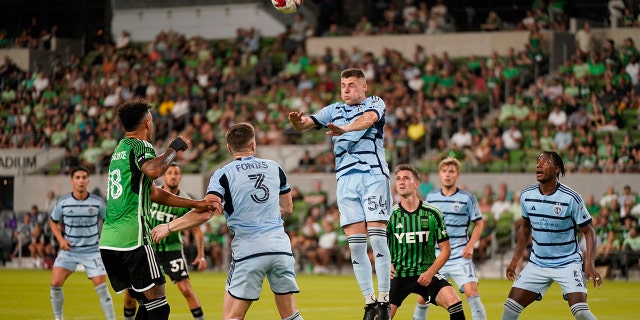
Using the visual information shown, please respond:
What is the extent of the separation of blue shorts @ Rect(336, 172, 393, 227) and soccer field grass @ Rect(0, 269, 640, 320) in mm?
4689

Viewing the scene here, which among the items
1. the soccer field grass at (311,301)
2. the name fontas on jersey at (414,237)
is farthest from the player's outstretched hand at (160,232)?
the soccer field grass at (311,301)

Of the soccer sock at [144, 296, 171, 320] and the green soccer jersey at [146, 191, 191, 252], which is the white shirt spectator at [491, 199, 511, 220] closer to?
the green soccer jersey at [146, 191, 191, 252]

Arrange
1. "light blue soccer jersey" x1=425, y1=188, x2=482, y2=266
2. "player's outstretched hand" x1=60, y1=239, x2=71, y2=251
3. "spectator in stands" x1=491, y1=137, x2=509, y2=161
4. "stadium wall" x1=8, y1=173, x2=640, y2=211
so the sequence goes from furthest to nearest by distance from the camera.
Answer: "spectator in stands" x1=491, y1=137, x2=509, y2=161
"stadium wall" x1=8, y1=173, x2=640, y2=211
"player's outstretched hand" x1=60, y1=239, x2=71, y2=251
"light blue soccer jersey" x1=425, y1=188, x2=482, y2=266

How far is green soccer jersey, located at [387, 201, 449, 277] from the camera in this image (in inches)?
456

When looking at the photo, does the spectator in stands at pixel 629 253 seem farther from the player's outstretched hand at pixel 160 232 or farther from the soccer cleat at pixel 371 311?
the player's outstretched hand at pixel 160 232

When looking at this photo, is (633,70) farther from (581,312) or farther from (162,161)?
(162,161)

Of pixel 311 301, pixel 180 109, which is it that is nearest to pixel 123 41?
pixel 180 109

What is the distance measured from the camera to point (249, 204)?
30.4 ft

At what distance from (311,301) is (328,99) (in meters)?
13.2

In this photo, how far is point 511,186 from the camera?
26.4m

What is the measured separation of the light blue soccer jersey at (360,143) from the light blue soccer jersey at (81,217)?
5.02 meters

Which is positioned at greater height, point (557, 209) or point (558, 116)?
point (558, 116)

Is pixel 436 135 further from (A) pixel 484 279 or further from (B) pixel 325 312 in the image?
(B) pixel 325 312

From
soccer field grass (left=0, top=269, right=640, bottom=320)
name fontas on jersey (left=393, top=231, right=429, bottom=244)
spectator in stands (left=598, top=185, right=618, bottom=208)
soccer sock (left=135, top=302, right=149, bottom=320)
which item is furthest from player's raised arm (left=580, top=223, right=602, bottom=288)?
spectator in stands (left=598, top=185, right=618, bottom=208)
